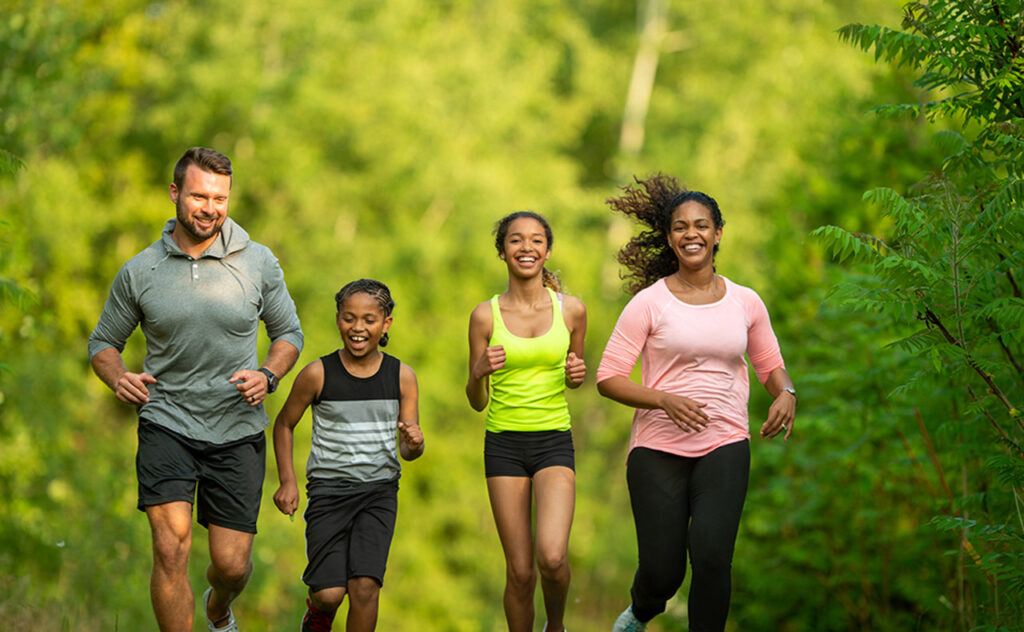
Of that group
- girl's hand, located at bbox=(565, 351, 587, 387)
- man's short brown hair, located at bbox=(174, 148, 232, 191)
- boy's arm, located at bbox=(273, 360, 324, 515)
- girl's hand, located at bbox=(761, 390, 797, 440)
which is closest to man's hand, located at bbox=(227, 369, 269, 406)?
boy's arm, located at bbox=(273, 360, 324, 515)

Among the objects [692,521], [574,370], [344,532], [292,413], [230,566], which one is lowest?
[230,566]

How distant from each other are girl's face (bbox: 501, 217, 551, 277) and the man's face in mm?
1705

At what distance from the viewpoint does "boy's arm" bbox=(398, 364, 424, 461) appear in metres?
5.90

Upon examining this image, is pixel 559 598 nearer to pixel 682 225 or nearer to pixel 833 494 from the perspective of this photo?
pixel 682 225

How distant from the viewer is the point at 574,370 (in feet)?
20.5

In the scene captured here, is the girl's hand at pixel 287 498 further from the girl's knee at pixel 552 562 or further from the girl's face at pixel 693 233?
the girl's face at pixel 693 233

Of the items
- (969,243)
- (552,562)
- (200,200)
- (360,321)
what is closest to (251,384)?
(360,321)

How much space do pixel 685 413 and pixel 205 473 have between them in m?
2.66

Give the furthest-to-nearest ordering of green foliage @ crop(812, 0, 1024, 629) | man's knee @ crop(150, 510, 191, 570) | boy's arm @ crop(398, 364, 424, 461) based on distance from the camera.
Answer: boy's arm @ crop(398, 364, 424, 461) → man's knee @ crop(150, 510, 191, 570) → green foliage @ crop(812, 0, 1024, 629)

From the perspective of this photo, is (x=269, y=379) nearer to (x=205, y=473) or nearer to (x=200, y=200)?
(x=205, y=473)

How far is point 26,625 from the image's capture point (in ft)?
25.2

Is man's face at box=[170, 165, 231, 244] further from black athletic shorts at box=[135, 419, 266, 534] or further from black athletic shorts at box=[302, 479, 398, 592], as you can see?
black athletic shorts at box=[302, 479, 398, 592]

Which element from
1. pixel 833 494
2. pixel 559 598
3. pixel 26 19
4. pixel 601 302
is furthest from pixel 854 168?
pixel 601 302

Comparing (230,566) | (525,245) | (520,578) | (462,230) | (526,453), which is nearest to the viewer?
(230,566)
